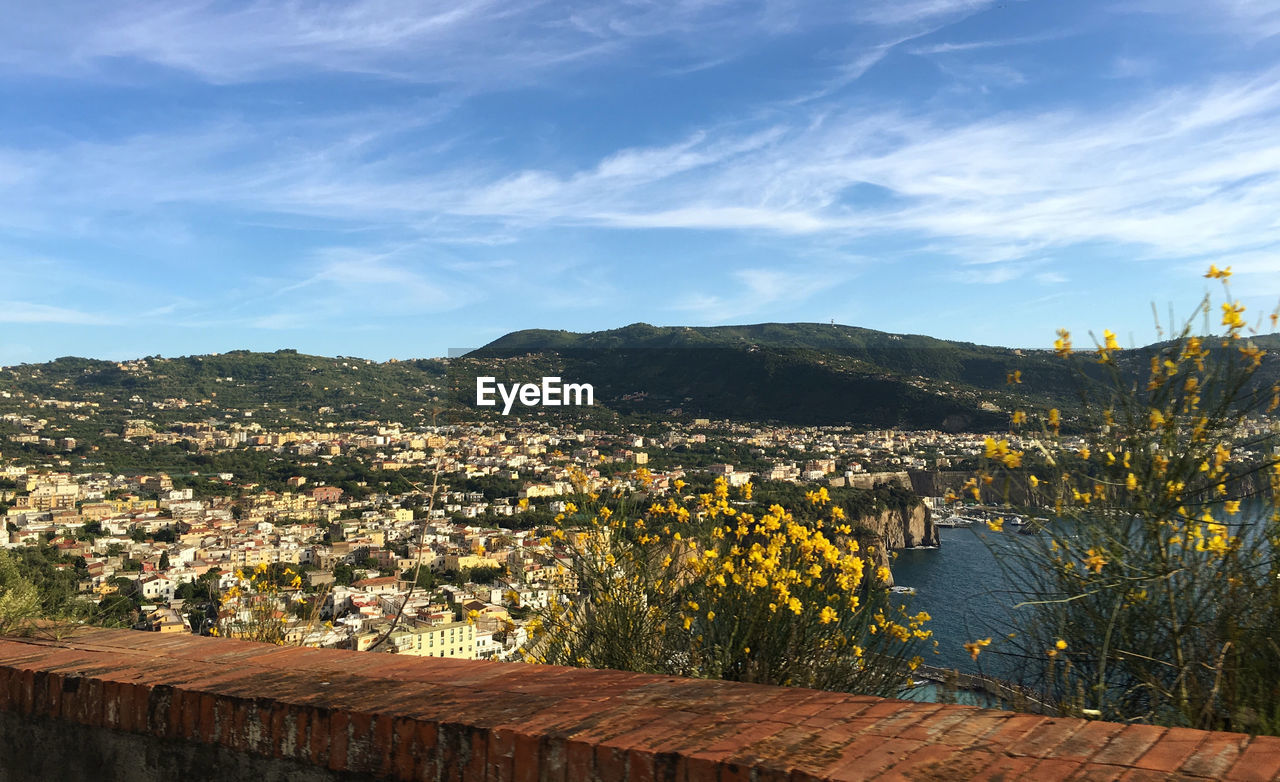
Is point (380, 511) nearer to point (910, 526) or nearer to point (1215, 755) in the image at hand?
point (910, 526)

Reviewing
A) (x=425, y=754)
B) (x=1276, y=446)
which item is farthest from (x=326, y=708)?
(x=1276, y=446)

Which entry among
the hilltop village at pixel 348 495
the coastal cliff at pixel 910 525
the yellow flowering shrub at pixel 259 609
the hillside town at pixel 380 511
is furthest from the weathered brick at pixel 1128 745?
the coastal cliff at pixel 910 525

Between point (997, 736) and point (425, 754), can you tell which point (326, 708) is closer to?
point (425, 754)

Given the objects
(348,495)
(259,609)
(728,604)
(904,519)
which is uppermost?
(728,604)

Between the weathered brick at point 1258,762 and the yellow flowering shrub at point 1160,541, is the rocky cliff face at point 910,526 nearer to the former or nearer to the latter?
the yellow flowering shrub at point 1160,541

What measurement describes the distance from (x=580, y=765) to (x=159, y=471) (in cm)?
5210

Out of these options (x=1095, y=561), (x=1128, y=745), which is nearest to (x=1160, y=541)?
(x=1095, y=561)

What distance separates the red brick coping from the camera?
4.62 feet

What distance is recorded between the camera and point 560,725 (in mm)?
1635

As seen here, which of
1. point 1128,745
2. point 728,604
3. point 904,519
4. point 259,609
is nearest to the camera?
point 1128,745

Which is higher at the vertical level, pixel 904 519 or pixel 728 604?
pixel 728 604

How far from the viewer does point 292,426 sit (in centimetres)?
6022

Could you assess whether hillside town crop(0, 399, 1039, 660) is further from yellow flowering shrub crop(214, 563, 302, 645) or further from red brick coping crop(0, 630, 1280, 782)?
red brick coping crop(0, 630, 1280, 782)

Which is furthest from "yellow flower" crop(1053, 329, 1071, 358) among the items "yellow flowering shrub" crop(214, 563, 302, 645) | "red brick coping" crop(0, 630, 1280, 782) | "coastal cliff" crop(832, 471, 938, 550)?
"coastal cliff" crop(832, 471, 938, 550)
